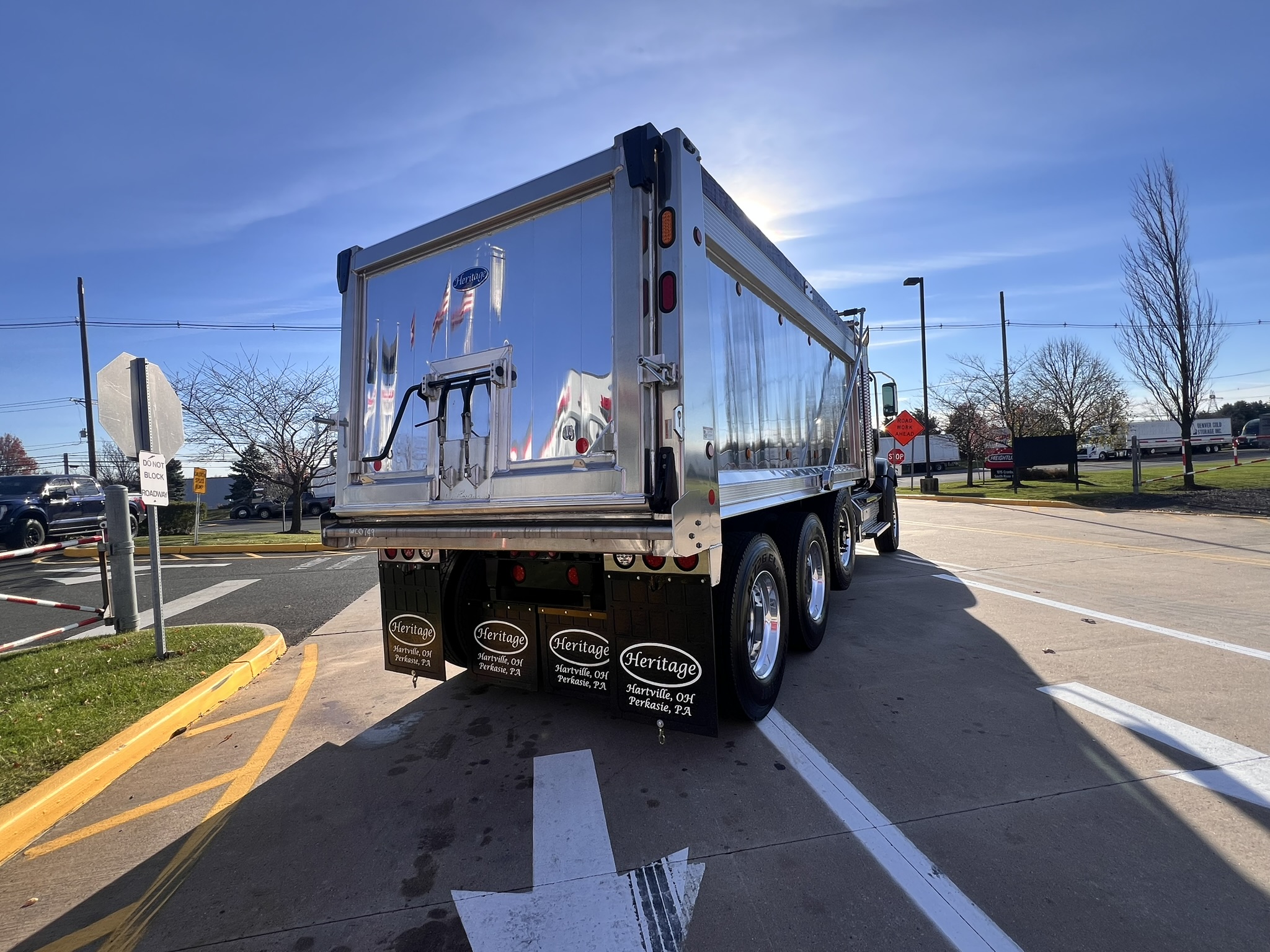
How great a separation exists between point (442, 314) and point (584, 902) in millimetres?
3429

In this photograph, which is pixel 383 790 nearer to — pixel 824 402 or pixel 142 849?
pixel 142 849

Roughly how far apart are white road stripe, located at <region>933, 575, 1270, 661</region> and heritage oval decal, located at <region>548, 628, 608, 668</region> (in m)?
5.24

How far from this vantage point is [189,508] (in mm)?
19062

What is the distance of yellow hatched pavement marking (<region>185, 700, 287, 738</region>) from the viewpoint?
4656 mm

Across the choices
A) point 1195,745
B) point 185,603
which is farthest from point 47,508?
point 1195,745

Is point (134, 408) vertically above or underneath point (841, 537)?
above

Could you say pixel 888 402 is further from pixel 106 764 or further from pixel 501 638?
pixel 106 764

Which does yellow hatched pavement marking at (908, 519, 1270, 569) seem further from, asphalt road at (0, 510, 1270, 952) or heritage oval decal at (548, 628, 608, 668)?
heritage oval decal at (548, 628, 608, 668)

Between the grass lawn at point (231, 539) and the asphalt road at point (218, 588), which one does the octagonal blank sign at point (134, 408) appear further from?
the grass lawn at point (231, 539)

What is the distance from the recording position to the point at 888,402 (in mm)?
10766

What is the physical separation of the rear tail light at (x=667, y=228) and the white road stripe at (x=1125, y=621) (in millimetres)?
5678

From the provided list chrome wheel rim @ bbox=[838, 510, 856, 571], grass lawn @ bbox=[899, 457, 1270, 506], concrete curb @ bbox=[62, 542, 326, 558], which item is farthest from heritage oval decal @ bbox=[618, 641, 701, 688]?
grass lawn @ bbox=[899, 457, 1270, 506]

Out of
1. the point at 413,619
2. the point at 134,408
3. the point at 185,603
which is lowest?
the point at 185,603

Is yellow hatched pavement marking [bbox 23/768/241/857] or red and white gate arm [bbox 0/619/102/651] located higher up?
red and white gate arm [bbox 0/619/102/651]
